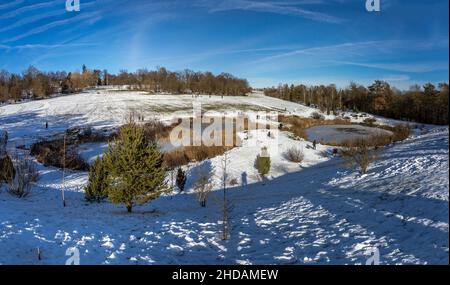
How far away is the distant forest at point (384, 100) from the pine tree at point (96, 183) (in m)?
17.6

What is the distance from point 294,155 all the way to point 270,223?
17627 mm

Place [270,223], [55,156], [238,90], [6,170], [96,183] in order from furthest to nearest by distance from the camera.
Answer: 1. [238,90]
2. [55,156]
3. [6,170]
4. [96,183]
5. [270,223]

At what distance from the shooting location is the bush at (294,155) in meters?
30.1

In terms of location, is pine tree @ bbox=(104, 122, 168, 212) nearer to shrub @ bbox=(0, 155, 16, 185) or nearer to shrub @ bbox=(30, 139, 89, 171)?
shrub @ bbox=(0, 155, 16, 185)

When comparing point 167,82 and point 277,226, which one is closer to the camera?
point 277,226

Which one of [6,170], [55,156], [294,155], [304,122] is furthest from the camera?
[304,122]

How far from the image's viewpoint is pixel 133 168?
15.9m

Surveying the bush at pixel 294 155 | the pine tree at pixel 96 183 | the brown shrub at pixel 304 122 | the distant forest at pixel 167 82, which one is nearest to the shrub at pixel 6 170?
the pine tree at pixel 96 183

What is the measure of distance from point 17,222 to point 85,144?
1043 inches

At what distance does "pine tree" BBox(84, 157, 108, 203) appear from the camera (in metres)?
19.5

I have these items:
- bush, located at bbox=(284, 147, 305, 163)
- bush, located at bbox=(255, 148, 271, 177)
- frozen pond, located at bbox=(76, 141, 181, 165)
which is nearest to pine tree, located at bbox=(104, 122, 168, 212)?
bush, located at bbox=(255, 148, 271, 177)

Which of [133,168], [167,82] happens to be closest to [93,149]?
[133,168]

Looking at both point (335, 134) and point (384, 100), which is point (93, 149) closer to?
point (335, 134)
